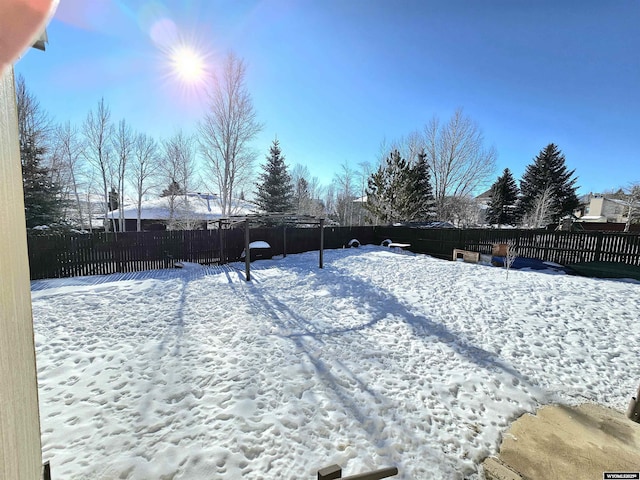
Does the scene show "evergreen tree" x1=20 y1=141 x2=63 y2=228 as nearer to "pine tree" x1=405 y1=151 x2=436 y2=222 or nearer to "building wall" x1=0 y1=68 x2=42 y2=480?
"building wall" x1=0 y1=68 x2=42 y2=480

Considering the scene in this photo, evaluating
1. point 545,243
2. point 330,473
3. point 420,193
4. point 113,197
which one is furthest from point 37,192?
point 420,193

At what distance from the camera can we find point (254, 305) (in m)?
5.73

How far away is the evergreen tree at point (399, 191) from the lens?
20.6m

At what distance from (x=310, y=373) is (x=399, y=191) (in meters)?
19.1

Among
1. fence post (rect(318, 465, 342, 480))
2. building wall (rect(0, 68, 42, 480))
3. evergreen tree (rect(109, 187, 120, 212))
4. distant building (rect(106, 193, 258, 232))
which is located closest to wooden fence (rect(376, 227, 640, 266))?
fence post (rect(318, 465, 342, 480))

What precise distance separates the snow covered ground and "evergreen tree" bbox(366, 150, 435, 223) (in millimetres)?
14724

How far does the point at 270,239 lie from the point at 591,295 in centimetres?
1082

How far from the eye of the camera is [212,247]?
424 inches

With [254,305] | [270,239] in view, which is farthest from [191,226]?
[254,305]

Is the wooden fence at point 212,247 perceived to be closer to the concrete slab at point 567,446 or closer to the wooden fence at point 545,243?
the wooden fence at point 545,243

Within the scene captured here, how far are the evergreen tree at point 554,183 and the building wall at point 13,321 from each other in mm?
29994

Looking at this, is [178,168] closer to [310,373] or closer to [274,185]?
[274,185]

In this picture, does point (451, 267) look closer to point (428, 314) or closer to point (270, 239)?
point (428, 314)

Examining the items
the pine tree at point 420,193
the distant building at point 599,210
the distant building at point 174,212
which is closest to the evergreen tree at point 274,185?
the distant building at point 174,212
